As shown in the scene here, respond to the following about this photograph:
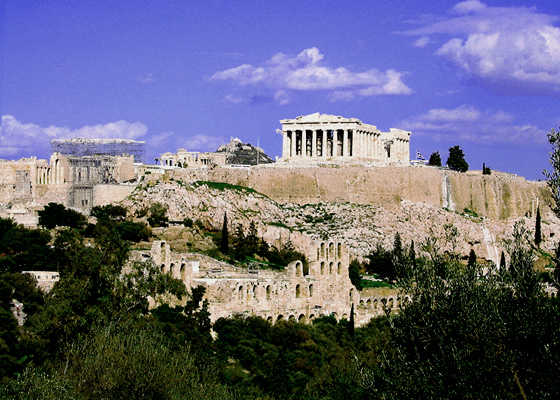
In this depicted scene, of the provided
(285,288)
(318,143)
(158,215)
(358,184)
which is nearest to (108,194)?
(158,215)

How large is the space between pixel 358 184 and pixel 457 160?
13656 millimetres

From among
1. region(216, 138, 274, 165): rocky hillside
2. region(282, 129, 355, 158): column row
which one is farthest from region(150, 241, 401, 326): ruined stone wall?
region(216, 138, 274, 165): rocky hillside

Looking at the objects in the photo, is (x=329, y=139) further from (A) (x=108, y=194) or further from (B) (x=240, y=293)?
(B) (x=240, y=293)

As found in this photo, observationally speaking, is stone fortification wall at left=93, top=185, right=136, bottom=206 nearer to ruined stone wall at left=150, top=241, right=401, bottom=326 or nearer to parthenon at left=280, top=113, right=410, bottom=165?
ruined stone wall at left=150, top=241, right=401, bottom=326

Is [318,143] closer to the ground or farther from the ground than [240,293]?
farther from the ground

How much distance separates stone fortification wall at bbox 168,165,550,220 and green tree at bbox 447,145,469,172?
6.41 feet

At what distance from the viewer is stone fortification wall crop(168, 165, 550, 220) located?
80500mm

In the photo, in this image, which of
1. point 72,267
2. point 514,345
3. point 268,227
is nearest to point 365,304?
point 268,227

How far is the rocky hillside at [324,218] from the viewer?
218 feet

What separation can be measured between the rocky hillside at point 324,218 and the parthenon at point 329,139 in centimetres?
836

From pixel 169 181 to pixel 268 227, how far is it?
315 inches

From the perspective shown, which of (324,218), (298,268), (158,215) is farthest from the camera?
(324,218)

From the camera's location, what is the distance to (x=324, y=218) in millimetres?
75438

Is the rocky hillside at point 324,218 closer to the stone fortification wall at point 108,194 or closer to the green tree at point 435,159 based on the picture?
the stone fortification wall at point 108,194
